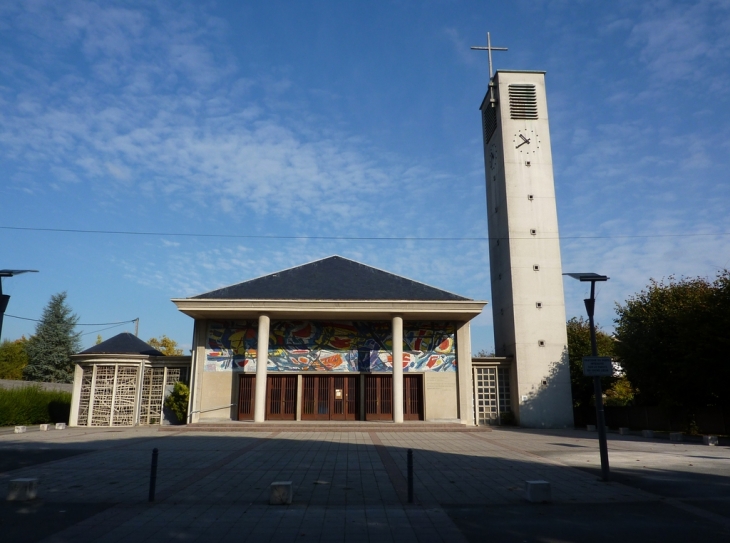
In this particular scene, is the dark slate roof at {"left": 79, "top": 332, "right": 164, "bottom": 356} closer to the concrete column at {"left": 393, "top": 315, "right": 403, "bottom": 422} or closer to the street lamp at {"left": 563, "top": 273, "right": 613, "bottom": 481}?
the concrete column at {"left": 393, "top": 315, "right": 403, "bottom": 422}

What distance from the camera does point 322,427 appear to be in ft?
78.1

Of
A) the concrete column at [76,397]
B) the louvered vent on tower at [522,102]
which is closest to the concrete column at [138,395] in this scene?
the concrete column at [76,397]

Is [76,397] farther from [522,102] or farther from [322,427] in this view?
[522,102]

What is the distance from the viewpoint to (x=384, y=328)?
2770 centimetres

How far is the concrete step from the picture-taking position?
23547 mm

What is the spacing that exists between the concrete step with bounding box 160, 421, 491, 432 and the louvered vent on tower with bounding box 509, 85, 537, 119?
18.4m

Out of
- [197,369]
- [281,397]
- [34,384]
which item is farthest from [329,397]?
[34,384]

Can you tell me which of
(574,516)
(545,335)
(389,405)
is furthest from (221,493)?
(545,335)

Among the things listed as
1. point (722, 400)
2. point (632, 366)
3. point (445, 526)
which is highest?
point (632, 366)

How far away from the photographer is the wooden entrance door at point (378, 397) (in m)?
27.0

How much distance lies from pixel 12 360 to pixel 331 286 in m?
46.0

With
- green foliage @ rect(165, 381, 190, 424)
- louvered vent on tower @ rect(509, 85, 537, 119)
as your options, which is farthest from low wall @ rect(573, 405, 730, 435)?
green foliage @ rect(165, 381, 190, 424)

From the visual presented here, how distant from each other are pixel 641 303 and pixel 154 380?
25.0 meters

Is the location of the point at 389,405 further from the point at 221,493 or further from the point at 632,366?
the point at 221,493
